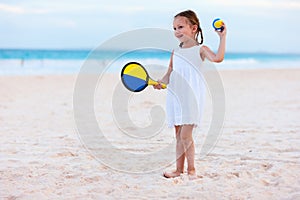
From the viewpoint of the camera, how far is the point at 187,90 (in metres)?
3.60

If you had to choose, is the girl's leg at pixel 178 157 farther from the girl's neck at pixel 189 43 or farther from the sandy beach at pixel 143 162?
the girl's neck at pixel 189 43

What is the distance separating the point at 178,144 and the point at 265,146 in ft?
4.54

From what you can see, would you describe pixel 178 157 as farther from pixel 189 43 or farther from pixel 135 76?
pixel 189 43

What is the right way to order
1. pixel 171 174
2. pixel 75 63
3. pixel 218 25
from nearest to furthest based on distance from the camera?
pixel 218 25, pixel 171 174, pixel 75 63

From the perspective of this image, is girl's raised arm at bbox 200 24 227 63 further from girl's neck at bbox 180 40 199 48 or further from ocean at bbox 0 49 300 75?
ocean at bbox 0 49 300 75

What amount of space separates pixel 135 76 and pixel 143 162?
863mm

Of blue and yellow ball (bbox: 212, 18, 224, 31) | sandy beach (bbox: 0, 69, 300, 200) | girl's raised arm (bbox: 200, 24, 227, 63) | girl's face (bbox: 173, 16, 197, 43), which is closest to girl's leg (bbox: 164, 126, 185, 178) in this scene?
sandy beach (bbox: 0, 69, 300, 200)

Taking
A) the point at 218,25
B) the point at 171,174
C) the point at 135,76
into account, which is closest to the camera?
the point at 218,25

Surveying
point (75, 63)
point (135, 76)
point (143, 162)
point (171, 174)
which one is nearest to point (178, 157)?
point (171, 174)

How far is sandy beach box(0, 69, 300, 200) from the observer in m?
3.25

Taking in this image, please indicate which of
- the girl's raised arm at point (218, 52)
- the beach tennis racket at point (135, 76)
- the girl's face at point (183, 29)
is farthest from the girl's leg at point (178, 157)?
the girl's face at point (183, 29)

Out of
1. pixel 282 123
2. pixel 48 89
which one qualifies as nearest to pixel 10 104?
pixel 48 89

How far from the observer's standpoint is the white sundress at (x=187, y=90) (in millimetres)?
3586

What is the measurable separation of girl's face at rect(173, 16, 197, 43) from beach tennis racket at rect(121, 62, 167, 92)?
457 millimetres
